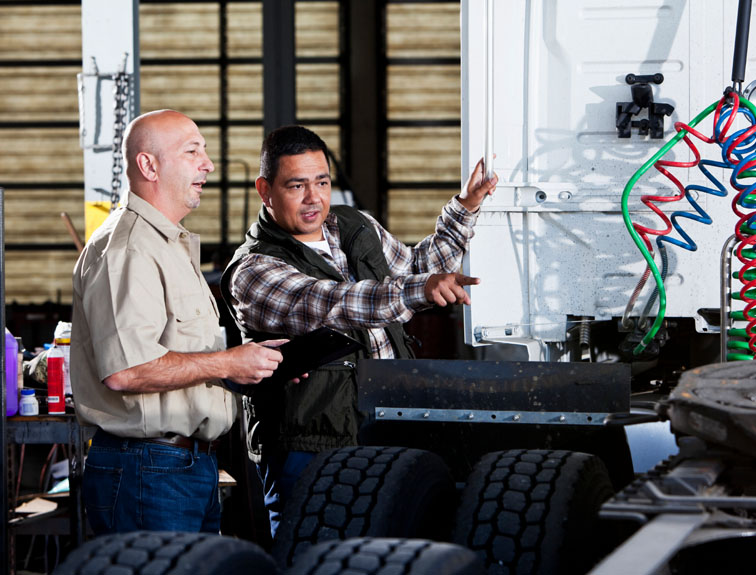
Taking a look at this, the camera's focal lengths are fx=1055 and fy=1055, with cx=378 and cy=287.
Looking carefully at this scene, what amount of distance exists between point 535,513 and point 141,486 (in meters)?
1.08

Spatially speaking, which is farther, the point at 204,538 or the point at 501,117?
the point at 501,117

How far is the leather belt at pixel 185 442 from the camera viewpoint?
9.25ft

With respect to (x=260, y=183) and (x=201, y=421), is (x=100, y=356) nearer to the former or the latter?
(x=201, y=421)

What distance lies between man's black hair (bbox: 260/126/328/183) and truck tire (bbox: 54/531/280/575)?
5.22 feet

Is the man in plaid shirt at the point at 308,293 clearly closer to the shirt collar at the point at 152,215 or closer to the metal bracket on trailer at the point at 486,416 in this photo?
the metal bracket on trailer at the point at 486,416

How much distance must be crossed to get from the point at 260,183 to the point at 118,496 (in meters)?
1.12

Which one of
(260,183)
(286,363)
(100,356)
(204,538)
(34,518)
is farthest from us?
(34,518)

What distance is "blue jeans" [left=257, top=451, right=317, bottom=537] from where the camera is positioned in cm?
309

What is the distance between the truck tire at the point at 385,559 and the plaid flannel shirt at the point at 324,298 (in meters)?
1.09

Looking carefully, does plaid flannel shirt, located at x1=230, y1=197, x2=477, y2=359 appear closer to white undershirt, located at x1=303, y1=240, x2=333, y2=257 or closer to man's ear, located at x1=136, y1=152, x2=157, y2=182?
white undershirt, located at x1=303, y1=240, x2=333, y2=257

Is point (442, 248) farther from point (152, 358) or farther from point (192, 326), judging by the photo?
point (152, 358)

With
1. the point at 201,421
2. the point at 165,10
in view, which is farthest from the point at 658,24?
the point at 165,10

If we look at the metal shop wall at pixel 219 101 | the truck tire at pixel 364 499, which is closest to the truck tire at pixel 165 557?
the truck tire at pixel 364 499

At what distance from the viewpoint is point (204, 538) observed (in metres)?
1.95
